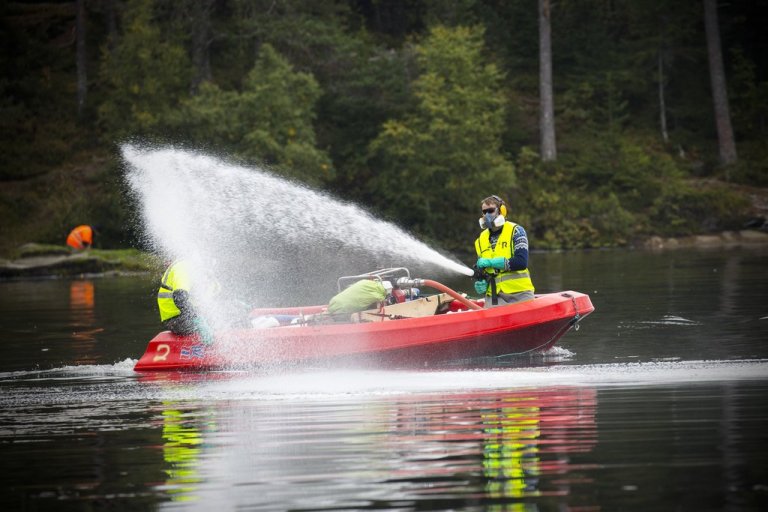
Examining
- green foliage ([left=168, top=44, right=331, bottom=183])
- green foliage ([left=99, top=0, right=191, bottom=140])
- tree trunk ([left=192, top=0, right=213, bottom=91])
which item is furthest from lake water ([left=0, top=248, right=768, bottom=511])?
tree trunk ([left=192, top=0, right=213, bottom=91])

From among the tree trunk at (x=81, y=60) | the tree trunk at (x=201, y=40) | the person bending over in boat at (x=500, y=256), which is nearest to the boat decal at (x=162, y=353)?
the person bending over in boat at (x=500, y=256)

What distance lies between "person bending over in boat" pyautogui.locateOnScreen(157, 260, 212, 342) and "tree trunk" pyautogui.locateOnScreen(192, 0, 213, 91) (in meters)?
35.1

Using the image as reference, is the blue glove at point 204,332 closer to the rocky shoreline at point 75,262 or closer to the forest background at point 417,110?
the rocky shoreline at point 75,262

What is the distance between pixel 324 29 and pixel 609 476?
42.8 metres

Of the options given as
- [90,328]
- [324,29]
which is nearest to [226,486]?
[90,328]

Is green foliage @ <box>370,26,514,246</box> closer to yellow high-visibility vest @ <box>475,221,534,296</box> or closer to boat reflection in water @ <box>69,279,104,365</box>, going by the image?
boat reflection in water @ <box>69,279,104,365</box>

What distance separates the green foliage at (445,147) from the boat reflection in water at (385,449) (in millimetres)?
33766

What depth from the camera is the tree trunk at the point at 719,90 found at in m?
51.8

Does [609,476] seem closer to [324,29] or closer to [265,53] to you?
[265,53]

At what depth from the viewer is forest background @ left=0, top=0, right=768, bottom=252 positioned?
4662 centimetres

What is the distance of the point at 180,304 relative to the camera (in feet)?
53.2

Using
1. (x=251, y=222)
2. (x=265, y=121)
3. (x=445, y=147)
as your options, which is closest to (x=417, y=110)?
(x=445, y=147)

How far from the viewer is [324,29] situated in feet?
165

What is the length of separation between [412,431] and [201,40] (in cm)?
4298
